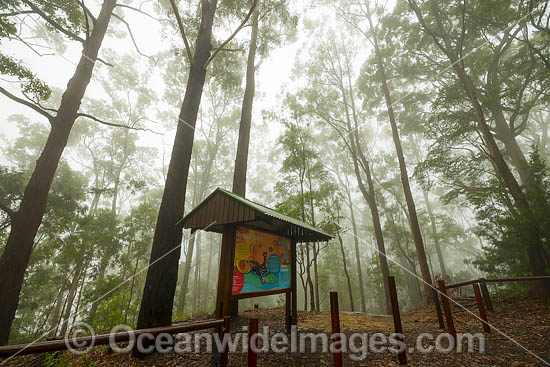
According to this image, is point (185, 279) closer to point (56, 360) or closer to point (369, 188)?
point (56, 360)

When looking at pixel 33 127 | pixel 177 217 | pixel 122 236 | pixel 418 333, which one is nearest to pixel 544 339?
pixel 418 333

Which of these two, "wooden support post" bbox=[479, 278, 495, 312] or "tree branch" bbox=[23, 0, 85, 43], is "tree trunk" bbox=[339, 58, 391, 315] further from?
"tree branch" bbox=[23, 0, 85, 43]

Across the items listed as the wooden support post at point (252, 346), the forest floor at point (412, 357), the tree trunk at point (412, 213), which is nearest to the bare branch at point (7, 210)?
the forest floor at point (412, 357)

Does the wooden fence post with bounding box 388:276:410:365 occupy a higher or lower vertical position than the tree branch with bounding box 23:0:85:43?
lower

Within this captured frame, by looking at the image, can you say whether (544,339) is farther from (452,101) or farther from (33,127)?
(33,127)

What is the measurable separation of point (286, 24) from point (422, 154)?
22783 millimetres

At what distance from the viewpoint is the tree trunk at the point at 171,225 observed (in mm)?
4191

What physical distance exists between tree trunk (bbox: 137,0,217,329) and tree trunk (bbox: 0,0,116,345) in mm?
2779

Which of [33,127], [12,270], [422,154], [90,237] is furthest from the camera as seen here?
[422,154]

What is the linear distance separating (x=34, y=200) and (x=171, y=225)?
3439 millimetres

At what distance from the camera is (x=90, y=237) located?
11.4 metres

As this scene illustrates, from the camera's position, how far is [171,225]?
4703mm

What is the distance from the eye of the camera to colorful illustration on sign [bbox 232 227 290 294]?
398cm

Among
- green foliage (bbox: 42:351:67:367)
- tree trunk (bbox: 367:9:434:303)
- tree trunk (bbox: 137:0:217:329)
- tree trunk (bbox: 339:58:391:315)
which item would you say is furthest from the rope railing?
tree trunk (bbox: 339:58:391:315)
